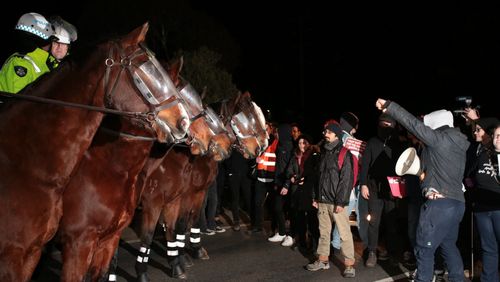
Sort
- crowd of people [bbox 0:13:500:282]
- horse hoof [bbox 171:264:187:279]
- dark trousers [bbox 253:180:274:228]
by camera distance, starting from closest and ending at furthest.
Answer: crowd of people [bbox 0:13:500:282]
horse hoof [bbox 171:264:187:279]
dark trousers [bbox 253:180:274:228]

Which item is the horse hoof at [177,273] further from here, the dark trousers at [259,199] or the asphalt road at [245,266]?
the dark trousers at [259,199]

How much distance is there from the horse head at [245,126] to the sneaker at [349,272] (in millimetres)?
2364

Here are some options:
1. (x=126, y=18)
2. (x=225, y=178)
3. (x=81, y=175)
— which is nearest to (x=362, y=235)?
(x=225, y=178)

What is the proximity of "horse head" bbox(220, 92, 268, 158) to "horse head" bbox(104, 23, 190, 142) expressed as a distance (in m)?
4.45

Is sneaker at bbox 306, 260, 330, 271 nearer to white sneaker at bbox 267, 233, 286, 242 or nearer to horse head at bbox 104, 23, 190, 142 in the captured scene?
white sneaker at bbox 267, 233, 286, 242

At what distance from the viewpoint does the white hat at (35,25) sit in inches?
198

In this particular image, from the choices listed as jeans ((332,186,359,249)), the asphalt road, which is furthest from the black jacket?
the asphalt road

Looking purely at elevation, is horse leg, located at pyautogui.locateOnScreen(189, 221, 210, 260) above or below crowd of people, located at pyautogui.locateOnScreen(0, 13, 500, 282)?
below

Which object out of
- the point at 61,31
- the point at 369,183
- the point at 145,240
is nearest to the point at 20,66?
the point at 61,31

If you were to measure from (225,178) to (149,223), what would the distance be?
209 inches

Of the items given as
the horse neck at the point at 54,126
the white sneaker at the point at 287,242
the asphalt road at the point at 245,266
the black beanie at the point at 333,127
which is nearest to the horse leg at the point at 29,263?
the horse neck at the point at 54,126

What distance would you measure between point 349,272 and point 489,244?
80.6 inches

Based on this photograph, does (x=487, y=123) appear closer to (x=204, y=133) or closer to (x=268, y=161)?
(x=204, y=133)

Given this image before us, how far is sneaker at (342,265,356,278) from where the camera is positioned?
7773 mm
